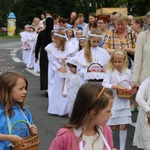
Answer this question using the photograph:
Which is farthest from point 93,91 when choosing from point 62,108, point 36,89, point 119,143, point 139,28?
point 36,89

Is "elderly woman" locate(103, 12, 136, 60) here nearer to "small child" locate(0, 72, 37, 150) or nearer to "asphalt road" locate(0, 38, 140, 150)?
"asphalt road" locate(0, 38, 140, 150)

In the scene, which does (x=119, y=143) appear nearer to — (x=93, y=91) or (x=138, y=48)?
(x=138, y=48)

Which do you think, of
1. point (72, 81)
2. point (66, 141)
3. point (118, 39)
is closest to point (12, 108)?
point (66, 141)

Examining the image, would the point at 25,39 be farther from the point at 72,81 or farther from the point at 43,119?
the point at 72,81

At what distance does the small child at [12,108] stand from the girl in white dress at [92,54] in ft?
11.0

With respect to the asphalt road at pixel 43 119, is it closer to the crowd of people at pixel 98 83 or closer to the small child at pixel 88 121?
the crowd of people at pixel 98 83

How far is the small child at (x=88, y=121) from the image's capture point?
2.91 m

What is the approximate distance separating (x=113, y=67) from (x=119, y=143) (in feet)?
3.77

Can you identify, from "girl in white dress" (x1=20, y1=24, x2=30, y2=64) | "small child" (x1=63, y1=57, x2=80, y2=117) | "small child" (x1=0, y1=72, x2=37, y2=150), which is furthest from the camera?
"girl in white dress" (x1=20, y1=24, x2=30, y2=64)

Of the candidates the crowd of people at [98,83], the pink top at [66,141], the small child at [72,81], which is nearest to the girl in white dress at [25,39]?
the crowd of people at [98,83]

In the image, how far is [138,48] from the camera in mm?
6395

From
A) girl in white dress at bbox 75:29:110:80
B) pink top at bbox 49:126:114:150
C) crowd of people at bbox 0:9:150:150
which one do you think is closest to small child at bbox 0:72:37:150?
crowd of people at bbox 0:9:150:150

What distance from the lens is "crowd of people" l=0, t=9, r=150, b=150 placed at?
9.71ft

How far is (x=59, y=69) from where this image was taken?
8867mm
